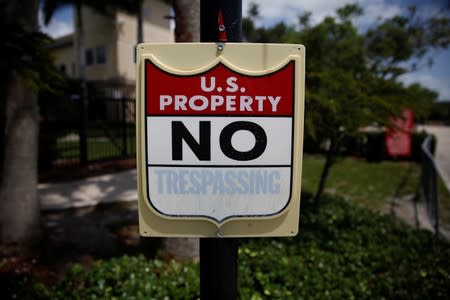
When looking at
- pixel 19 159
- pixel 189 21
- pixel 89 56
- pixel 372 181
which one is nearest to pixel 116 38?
pixel 89 56

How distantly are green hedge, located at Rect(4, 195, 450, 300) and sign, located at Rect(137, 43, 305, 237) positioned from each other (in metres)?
1.58

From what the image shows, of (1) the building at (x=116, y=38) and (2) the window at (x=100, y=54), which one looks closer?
(1) the building at (x=116, y=38)

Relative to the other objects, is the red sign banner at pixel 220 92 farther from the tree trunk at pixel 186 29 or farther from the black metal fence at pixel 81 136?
the black metal fence at pixel 81 136

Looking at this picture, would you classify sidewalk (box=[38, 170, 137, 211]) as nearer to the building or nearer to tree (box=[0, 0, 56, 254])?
tree (box=[0, 0, 56, 254])

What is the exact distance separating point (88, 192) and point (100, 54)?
21.1 m

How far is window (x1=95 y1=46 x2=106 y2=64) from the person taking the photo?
82.0 ft

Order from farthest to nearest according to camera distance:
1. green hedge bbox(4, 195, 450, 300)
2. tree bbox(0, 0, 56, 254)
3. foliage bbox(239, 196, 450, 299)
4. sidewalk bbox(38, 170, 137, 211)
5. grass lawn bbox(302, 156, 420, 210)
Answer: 1. grass lawn bbox(302, 156, 420, 210)
2. sidewalk bbox(38, 170, 137, 211)
3. tree bbox(0, 0, 56, 254)
4. foliage bbox(239, 196, 450, 299)
5. green hedge bbox(4, 195, 450, 300)

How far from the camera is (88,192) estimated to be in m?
7.07

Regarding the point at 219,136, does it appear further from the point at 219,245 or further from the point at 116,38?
the point at 116,38

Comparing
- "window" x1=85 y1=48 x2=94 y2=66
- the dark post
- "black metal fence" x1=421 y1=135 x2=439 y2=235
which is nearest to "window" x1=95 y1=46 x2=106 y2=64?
"window" x1=85 y1=48 x2=94 y2=66

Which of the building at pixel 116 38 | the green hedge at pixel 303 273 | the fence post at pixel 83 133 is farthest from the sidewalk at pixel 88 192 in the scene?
the building at pixel 116 38

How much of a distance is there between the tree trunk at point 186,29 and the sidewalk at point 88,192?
11.2ft

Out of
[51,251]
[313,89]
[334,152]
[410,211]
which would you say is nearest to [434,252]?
[334,152]

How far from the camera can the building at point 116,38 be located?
2397cm
